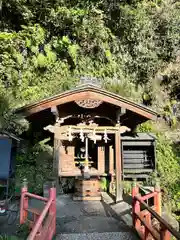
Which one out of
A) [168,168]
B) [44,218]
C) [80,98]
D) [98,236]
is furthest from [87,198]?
[168,168]

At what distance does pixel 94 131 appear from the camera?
849cm

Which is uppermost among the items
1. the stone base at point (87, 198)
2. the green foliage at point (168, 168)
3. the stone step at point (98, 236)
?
the green foliage at point (168, 168)

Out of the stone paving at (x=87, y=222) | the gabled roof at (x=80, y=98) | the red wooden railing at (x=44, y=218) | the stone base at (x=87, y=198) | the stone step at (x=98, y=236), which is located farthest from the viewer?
the stone base at (x=87, y=198)

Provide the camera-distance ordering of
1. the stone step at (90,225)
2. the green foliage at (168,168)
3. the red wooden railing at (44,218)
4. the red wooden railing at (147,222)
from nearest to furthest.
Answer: the red wooden railing at (44,218), the red wooden railing at (147,222), the stone step at (90,225), the green foliage at (168,168)

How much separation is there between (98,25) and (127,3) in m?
2.61

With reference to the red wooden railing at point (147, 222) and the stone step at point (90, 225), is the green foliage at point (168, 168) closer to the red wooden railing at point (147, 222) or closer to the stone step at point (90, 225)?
the red wooden railing at point (147, 222)

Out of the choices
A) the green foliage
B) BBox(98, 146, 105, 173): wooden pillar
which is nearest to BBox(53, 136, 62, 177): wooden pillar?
BBox(98, 146, 105, 173): wooden pillar

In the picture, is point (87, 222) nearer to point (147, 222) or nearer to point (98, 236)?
point (98, 236)

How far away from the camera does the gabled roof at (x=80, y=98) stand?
25.8ft

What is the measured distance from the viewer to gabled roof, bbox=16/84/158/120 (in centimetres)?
787

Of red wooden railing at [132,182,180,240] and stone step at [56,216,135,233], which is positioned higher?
red wooden railing at [132,182,180,240]

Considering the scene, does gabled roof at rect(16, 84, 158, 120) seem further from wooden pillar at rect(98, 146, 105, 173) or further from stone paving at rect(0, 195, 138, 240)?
stone paving at rect(0, 195, 138, 240)

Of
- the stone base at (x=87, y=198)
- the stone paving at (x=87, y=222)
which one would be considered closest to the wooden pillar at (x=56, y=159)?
the stone paving at (x=87, y=222)

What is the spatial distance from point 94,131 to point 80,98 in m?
1.26
